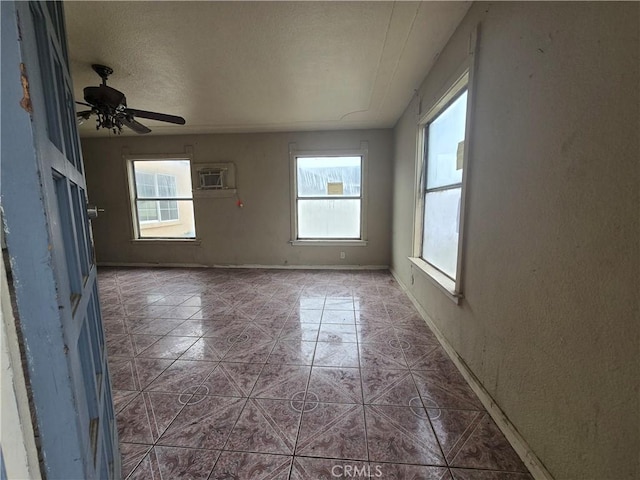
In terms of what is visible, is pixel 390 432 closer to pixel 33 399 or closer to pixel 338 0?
pixel 33 399

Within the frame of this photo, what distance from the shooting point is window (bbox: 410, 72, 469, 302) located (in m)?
1.98

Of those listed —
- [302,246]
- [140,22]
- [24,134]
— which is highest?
[140,22]

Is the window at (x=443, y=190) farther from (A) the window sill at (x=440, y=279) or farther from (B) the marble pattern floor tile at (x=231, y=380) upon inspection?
(B) the marble pattern floor tile at (x=231, y=380)

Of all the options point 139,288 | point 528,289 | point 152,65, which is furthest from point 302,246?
point 528,289

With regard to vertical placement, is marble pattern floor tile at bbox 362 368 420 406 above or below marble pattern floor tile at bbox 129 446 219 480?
above

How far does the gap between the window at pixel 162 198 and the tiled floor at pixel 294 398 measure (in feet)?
7.32

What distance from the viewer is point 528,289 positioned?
119cm

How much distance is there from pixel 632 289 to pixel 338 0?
6.61 ft

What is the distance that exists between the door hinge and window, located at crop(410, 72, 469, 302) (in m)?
1.94

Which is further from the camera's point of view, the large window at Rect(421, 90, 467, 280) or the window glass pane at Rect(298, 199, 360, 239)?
the window glass pane at Rect(298, 199, 360, 239)

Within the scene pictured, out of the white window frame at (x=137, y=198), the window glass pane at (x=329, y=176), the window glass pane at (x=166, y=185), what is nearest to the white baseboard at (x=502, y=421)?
the window glass pane at (x=329, y=176)

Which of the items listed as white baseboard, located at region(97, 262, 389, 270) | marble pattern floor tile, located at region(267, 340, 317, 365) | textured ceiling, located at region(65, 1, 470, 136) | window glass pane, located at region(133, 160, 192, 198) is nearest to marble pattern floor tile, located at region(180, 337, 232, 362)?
marble pattern floor tile, located at region(267, 340, 317, 365)

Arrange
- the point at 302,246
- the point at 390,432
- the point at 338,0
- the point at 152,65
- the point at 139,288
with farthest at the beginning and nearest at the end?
the point at 302,246
the point at 139,288
the point at 152,65
the point at 338,0
the point at 390,432

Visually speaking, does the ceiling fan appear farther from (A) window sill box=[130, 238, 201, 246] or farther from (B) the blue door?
(A) window sill box=[130, 238, 201, 246]
